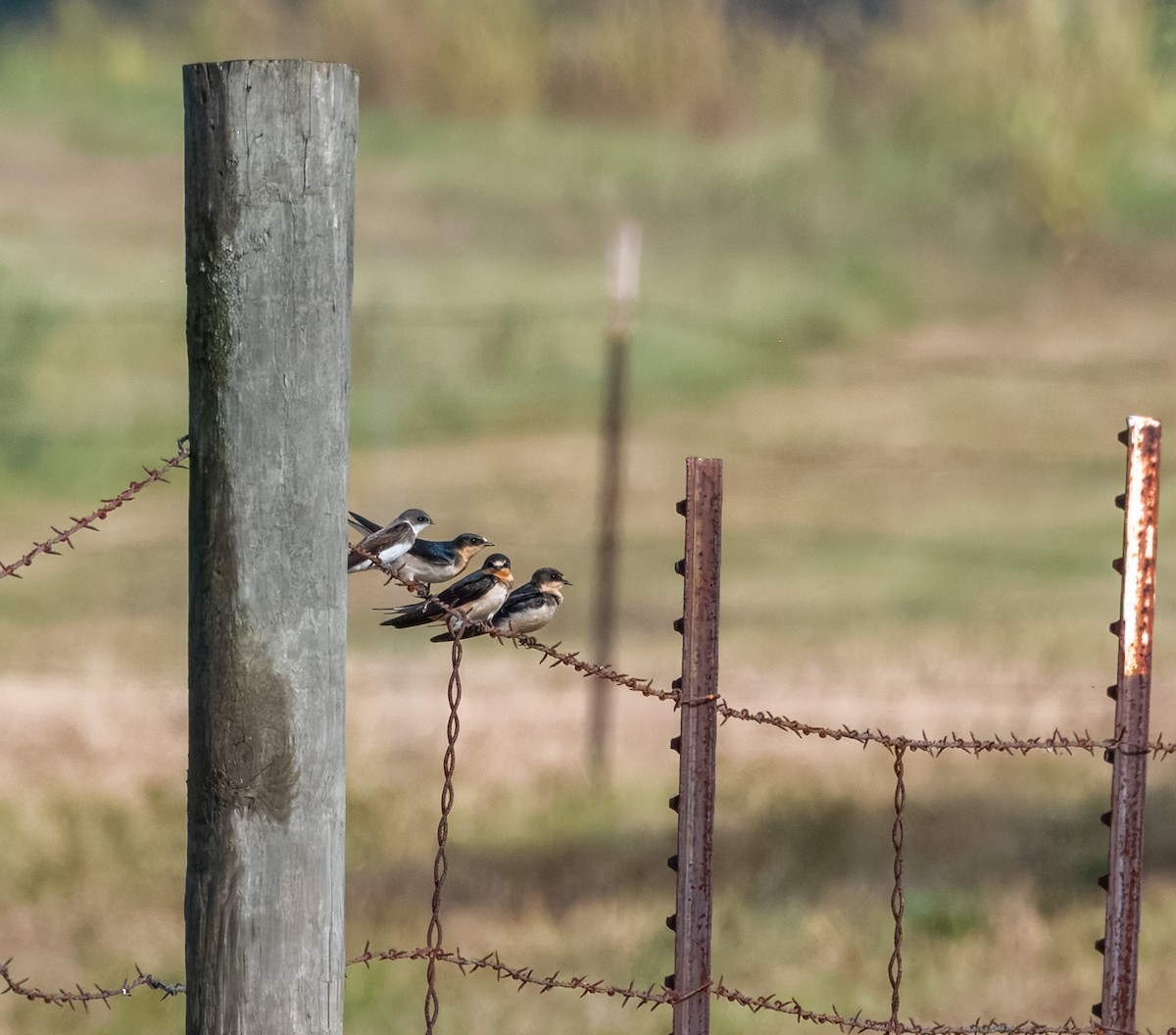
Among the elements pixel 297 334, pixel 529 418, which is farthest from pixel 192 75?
pixel 529 418

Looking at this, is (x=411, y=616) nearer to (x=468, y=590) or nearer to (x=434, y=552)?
(x=468, y=590)

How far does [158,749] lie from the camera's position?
38.3 feet

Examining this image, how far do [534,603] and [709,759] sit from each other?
1.41 meters

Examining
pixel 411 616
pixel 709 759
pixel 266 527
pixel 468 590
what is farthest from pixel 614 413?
pixel 266 527

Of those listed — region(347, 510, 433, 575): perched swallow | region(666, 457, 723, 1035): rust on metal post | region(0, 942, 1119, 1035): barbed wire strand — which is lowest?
region(0, 942, 1119, 1035): barbed wire strand

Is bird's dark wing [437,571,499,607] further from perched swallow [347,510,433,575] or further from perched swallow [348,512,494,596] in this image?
perched swallow [347,510,433,575]

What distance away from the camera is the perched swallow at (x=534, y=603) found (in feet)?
14.3

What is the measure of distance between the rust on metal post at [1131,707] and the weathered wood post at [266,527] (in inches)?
73.7

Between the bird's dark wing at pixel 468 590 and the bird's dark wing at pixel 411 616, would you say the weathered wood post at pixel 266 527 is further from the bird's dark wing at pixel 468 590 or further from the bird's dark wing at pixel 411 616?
the bird's dark wing at pixel 468 590

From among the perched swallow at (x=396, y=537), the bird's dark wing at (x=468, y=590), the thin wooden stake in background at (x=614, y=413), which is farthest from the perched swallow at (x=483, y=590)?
the thin wooden stake in background at (x=614, y=413)

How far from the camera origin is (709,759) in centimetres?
329

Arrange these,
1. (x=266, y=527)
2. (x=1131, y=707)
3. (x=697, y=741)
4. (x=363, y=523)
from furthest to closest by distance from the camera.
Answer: (x=363, y=523) < (x=1131, y=707) < (x=697, y=741) < (x=266, y=527)

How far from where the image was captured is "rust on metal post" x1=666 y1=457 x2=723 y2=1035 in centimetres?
327

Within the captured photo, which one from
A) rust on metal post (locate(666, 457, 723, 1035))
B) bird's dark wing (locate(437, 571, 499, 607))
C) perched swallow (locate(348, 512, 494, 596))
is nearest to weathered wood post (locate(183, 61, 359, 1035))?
rust on metal post (locate(666, 457, 723, 1035))
